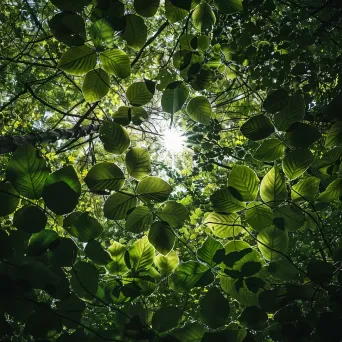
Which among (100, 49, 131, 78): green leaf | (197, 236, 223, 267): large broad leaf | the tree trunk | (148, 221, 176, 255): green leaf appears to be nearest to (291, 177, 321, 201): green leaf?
(197, 236, 223, 267): large broad leaf

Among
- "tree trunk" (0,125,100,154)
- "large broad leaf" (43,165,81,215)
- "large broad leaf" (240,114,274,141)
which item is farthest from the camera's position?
"tree trunk" (0,125,100,154)

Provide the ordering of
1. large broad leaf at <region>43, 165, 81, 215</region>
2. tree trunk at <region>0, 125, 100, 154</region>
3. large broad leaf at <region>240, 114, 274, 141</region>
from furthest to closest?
tree trunk at <region>0, 125, 100, 154</region> < large broad leaf at <region>240, 114, 274, 141</region> < large broad leaf at <region>43, 165, 81, 215</region>

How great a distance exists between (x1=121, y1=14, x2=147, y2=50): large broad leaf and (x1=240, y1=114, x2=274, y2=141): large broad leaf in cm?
41

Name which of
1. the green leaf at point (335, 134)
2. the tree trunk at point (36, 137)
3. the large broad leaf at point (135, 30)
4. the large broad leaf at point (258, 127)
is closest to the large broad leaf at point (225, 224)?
the large broad leaf at point (258, 127)

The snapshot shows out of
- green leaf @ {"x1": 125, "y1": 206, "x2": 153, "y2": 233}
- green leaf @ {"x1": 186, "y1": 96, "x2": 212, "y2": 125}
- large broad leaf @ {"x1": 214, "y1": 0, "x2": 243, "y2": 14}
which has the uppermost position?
large broad leaf @ {"x1": 214, "y1": 0, "x2": 243, "y2": 14}

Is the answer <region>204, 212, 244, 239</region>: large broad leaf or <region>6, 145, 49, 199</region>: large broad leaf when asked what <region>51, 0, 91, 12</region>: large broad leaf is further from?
<region>204, 212, 244, 239</region>: large broad leaf

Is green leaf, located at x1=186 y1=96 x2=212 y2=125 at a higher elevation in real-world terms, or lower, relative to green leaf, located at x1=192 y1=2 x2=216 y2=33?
lower

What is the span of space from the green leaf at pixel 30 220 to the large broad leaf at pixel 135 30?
0.56 meters

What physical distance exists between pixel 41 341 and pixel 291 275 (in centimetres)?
70

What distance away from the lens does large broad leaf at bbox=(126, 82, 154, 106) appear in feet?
3.33

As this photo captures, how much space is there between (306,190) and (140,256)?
555 millimetres

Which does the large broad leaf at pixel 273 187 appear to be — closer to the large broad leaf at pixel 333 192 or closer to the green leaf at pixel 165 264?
the large broad leaf at pixel 333 192

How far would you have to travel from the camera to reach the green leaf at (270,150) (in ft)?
3.45

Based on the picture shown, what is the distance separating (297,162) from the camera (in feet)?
3.17
